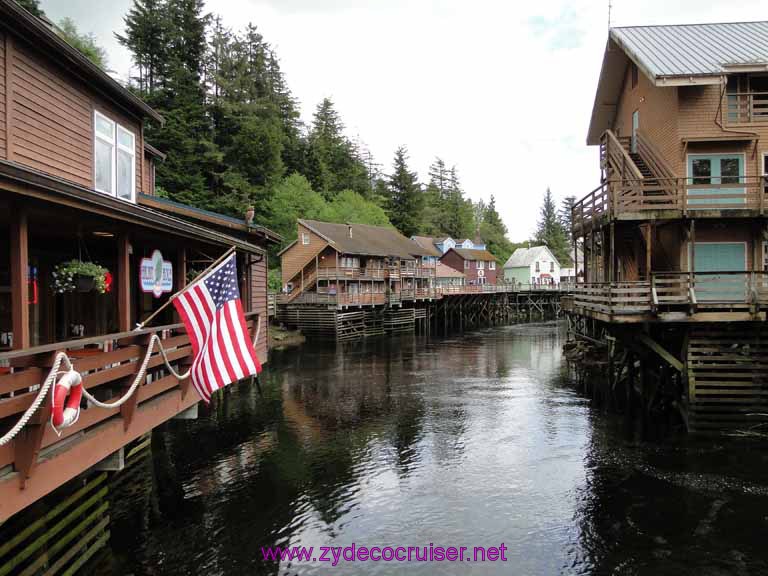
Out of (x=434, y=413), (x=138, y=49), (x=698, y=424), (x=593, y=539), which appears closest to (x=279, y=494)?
(x=593, y=539)

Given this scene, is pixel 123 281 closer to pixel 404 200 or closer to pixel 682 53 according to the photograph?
pixel 682 53

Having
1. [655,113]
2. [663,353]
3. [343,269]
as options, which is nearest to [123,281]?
[663,353]

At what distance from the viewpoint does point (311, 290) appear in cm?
4797

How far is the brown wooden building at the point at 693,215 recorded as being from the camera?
16.1 m

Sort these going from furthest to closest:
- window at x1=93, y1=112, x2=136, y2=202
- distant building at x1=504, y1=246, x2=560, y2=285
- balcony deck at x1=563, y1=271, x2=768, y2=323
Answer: distant building at x1=504, y1=246, x2=560, y2=285
balcony deck at x1=563, y1=271, x2=768, y2=323
window at x1=93, y1=112, x2=136, y2=202

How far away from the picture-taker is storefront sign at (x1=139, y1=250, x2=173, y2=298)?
11.0 meters

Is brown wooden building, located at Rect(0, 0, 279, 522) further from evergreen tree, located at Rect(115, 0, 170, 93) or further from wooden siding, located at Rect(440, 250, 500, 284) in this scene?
wooden siding, located at Rect(440, 250, 500, 284)

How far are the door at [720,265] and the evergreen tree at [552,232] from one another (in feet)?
322

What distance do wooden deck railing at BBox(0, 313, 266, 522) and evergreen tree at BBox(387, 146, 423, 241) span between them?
7557 centimetres

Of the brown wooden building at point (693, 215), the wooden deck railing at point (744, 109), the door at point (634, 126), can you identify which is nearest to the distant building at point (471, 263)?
the door at point (634, 126)

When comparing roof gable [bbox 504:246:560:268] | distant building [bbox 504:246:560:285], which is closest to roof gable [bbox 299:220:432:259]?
distant building [bbox 504:246:560:285]

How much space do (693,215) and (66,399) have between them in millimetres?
17340

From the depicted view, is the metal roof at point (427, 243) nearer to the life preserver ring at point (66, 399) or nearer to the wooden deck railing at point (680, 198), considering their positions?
the wooden deck railing at point (680, 198)

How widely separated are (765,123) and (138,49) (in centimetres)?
4756
